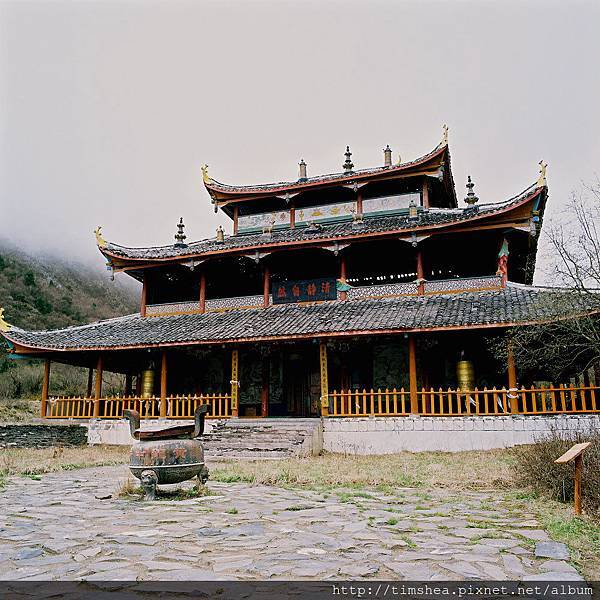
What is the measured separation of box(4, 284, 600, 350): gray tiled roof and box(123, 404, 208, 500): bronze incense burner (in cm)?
814

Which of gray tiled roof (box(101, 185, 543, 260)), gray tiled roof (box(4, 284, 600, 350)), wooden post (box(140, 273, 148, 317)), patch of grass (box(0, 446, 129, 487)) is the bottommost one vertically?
patch of grass (box(0, 446, 129, 487))

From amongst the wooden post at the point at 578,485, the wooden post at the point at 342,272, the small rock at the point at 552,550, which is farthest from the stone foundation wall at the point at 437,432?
the small rock at the point at 552,550

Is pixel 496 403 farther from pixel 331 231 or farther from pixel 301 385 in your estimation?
pixel 331 231

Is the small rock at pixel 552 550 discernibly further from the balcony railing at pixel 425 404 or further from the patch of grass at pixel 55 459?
the balcony railing at pixel 425 404

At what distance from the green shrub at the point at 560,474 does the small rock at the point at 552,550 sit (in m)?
1.36

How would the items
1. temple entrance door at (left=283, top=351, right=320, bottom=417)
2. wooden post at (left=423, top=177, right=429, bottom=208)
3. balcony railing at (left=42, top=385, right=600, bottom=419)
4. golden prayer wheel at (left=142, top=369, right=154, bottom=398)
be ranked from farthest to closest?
wooden post at (left=423, top=177, right=429, bottom=208) → golden prayer wheel at (left=142, top=369, right=154, bottom=398) → temple entrance door at (left=283, top=351, right=320, bottom=417) → balcony railing at (left=42, top=385, right=600, bottom=419)

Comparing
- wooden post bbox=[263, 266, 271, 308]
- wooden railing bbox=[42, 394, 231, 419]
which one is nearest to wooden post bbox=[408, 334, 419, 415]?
wooden railing bbox=[42, 394, 231, 419]

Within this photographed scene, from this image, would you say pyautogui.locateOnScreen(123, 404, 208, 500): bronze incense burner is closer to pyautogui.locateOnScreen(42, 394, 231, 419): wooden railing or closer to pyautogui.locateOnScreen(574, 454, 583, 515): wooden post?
pyautogui.locateOnScreen(574, 454, 583, 515): wooden post

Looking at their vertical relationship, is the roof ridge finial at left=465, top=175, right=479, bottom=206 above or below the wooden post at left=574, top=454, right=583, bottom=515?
above

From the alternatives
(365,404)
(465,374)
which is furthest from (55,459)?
(465,374)

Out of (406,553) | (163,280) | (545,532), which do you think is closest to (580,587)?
(406,553)

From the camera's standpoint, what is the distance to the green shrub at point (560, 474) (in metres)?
6.74

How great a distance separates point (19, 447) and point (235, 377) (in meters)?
6.88

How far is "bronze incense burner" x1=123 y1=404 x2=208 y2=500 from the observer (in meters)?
8.02
